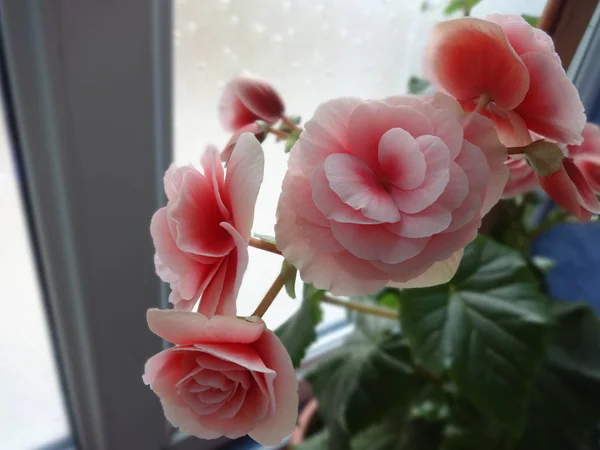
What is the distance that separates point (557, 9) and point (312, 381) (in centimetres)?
46

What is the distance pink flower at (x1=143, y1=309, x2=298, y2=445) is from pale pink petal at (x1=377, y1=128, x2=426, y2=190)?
0.09m

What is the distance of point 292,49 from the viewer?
625 mm

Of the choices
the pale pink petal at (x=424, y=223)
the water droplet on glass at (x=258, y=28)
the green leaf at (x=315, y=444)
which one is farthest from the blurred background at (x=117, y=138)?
the green leaf at (x=315, y=444)

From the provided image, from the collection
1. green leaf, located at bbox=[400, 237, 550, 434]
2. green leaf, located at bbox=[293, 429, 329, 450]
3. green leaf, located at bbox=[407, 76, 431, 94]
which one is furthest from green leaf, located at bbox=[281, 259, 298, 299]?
green leaf, located at bbox=[293, 429, 329, 450]

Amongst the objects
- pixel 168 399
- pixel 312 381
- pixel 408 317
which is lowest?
pixel 312 381

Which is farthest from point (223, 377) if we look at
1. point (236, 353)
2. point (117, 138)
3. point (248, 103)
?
point (117, 138)

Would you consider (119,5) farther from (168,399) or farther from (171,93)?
(168,399)

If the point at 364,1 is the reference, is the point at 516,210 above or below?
below

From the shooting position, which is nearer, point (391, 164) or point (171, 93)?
point (391, 164)

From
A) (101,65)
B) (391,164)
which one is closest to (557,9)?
(391,164)

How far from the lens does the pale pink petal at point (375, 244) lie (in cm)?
21

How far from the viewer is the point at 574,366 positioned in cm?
57

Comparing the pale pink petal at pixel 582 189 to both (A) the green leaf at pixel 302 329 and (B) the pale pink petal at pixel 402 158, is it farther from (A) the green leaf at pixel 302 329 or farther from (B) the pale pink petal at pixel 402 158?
(A) the green leaf at pixel 302 329

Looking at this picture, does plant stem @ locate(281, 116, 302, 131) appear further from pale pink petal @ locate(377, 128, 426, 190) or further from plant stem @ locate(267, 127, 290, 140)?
pale pink petal @ locate(377, 128, 426, 190)
